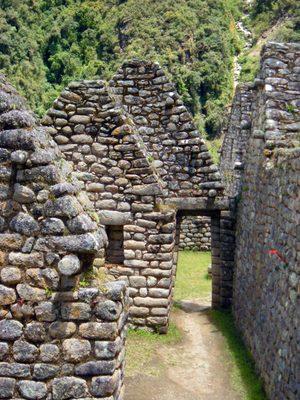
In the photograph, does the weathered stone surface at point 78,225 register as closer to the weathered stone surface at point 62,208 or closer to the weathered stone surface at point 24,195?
the weathered stone surface at point 62,208

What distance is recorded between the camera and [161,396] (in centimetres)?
708

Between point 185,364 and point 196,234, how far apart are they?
1137 centimetres

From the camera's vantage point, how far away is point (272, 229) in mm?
7523

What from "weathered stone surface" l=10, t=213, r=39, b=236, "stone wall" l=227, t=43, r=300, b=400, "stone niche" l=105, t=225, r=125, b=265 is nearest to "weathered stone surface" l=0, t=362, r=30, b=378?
"weathered stone surface" l=10, t=213, r=39, b=236

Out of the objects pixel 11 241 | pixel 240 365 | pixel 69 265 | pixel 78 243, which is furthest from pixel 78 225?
pixel 240 365

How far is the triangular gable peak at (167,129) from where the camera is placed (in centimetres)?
1085

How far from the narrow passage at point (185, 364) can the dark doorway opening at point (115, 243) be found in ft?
4.47

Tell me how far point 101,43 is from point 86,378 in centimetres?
5642

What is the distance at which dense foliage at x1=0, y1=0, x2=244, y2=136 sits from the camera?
47469 mm

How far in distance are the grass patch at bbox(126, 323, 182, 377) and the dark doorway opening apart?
4.37ft

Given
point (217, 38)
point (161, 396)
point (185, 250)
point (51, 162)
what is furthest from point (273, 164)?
point (217, 38)

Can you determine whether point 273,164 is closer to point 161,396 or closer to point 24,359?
point 161,396

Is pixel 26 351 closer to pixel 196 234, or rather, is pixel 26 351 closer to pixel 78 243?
pixel 78 243

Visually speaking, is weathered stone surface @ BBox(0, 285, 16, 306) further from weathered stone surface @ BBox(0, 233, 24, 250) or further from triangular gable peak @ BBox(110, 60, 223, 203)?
triangular gable peak @ BBox(110, 60, 223, 203)
